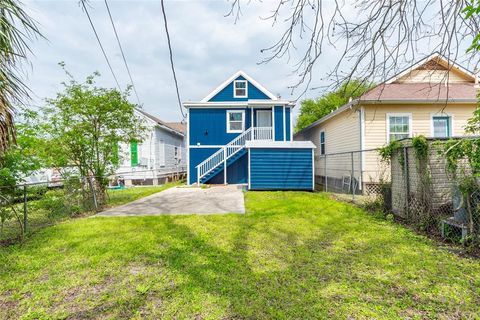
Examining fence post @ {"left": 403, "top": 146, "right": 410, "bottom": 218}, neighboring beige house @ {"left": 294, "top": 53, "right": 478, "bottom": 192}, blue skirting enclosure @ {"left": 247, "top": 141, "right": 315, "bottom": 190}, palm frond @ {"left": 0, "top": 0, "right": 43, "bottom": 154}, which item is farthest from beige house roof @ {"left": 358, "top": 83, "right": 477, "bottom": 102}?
palm frond @ {"left": 0, "top": 0, "right": 43, "bottom": 154}

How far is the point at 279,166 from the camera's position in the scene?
448 inches

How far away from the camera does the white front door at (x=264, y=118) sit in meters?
15.4

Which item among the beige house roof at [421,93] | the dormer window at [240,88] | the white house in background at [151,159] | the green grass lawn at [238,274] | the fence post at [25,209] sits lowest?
Answer: the green grass lawn at [238,274]

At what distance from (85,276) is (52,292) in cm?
40

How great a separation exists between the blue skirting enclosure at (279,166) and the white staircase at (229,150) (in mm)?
2046

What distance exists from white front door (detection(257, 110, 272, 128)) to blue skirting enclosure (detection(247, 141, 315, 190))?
424 cm

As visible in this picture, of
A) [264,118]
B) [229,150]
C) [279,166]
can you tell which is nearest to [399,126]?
[279,166]

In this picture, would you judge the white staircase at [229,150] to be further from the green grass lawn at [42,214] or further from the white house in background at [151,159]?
the green grass lawn at [42,214]

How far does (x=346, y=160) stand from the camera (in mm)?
11523

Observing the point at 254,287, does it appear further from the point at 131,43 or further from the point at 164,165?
the point at 164,165

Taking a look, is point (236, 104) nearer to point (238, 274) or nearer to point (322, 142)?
point (322, 142)

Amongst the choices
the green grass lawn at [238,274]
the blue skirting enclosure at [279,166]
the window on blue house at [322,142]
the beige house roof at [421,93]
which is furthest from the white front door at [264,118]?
the green grass lawn at [238,274]

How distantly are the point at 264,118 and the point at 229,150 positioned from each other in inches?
126

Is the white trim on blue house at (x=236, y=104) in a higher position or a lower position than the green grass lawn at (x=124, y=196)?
higher
